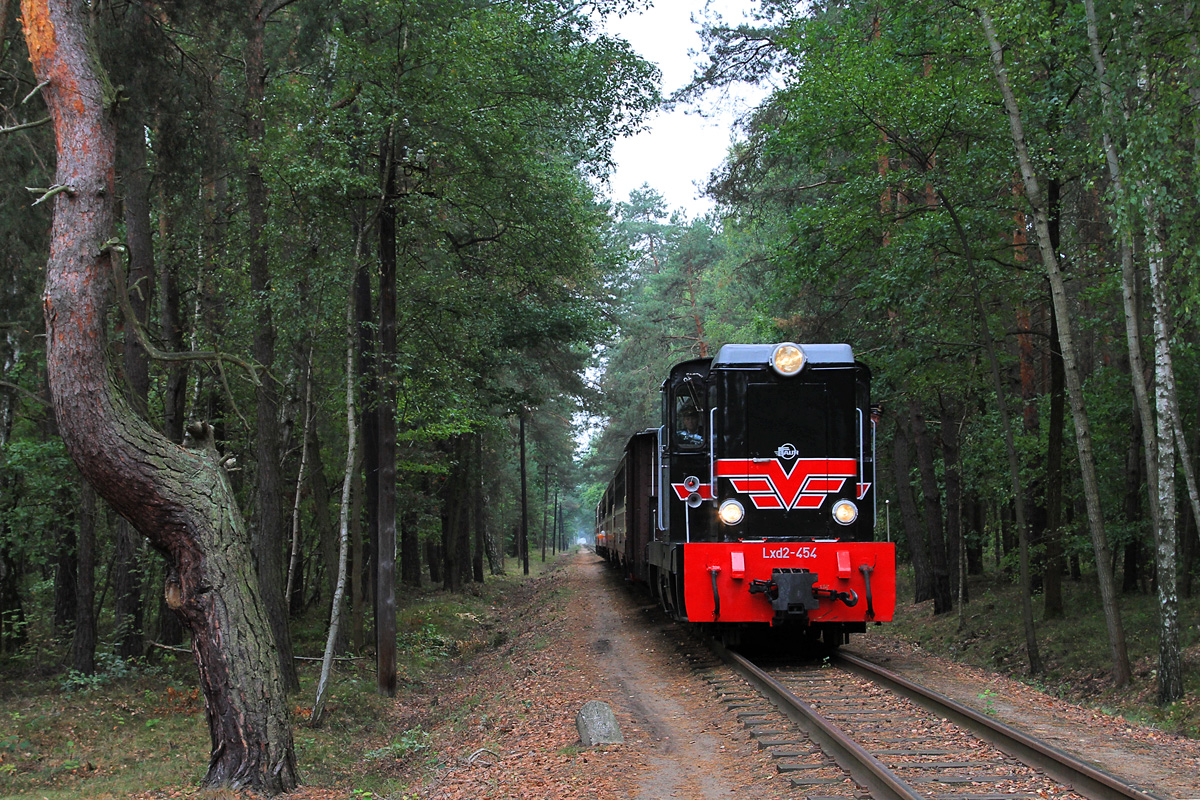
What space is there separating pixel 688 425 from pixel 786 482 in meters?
1.33

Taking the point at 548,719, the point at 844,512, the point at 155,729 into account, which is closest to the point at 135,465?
the point at 548,719

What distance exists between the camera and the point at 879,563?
920cm

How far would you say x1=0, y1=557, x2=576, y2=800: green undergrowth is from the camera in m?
7.05

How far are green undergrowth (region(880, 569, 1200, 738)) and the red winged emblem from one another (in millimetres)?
3186

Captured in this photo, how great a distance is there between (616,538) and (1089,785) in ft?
54.7

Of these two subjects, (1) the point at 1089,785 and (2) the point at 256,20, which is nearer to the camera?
Result: (1) the point at 1089,785

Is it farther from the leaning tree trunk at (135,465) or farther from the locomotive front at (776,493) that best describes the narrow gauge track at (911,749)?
the leaning tree trunk at (135,465)

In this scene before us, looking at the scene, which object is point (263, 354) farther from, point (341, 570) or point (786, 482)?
point (786, 482)

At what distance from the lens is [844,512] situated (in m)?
9.57

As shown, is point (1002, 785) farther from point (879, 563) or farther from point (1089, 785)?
point (879, 563)

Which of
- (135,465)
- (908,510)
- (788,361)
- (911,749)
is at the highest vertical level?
(788,361)

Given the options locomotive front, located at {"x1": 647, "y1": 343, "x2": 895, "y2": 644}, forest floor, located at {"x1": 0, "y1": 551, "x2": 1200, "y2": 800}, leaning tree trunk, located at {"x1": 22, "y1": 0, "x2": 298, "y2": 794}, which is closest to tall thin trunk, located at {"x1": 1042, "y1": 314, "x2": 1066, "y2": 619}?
forest floor, located at {"x1": 0, "y1": 551, "x2": 1200, "y2": 800}

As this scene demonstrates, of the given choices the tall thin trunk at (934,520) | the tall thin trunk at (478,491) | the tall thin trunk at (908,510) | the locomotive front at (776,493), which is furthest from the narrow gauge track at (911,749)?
the tall thin trunk at (478,491)

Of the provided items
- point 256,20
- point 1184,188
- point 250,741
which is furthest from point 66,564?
point 1184,188
